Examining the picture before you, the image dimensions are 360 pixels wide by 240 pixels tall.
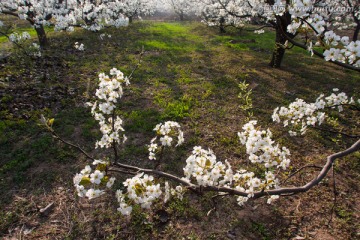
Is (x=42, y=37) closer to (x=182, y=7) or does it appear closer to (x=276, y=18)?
(x=276, y=18)

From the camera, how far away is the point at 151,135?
5.48 metres

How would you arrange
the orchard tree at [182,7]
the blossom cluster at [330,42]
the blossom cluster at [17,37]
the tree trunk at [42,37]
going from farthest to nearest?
the orchard tree at [182,7] < the tree trunk at [42,37] < the blossom cluster at [17,37] < the blossom cluster at [330,42]

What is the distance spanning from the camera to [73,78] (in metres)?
7.87

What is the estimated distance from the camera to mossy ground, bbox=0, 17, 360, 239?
11.7ft

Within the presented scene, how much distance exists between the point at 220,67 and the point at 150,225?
7.41 metres

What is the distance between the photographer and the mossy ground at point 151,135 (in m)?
3.56

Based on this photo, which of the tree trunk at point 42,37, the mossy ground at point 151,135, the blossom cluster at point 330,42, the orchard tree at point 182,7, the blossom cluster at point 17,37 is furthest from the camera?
the orchard tree at point 182,7

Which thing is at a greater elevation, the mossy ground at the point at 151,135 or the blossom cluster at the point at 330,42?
the blossom cluster at the point at 330,42

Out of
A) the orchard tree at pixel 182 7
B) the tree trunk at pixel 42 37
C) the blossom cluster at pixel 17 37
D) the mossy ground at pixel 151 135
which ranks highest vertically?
the orchard tree at pixel 182 7

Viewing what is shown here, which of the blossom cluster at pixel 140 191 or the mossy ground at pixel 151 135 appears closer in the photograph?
the blossom cluster at pixel 140 191

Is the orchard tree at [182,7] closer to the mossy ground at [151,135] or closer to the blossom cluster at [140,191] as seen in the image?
the mossy ground at [151,135]

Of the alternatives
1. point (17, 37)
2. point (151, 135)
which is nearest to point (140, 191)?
point (151, 135)

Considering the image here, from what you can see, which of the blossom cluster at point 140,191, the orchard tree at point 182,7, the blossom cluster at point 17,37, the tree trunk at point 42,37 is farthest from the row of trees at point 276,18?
the orchard tree at point 182,7

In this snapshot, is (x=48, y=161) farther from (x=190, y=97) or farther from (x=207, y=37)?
(x=207, y=37)
